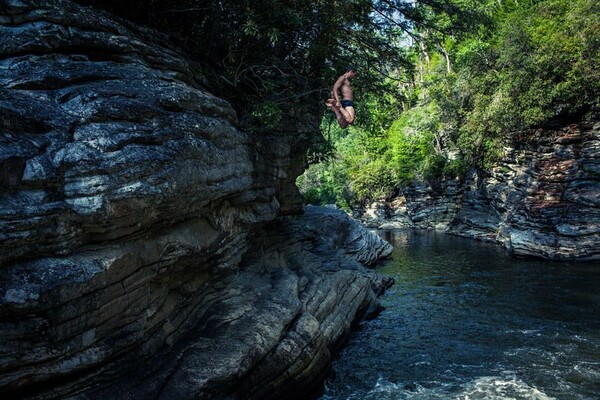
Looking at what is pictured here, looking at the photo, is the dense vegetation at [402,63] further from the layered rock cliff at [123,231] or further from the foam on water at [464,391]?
the foam on water at [464,391]

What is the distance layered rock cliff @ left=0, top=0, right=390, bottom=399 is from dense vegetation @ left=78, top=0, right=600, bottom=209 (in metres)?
1.47

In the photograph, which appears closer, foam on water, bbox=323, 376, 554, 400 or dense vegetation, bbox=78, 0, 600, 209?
foam on water, bbox=323, 376, 554, 400

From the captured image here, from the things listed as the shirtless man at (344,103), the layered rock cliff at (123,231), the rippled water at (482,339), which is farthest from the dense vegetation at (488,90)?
the rippled water at (482,339)

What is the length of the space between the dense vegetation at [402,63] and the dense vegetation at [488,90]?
0.08m

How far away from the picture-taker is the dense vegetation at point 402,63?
11008 millimetres

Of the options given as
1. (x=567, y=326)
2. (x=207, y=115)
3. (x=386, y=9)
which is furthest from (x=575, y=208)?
(x=207, y=115)

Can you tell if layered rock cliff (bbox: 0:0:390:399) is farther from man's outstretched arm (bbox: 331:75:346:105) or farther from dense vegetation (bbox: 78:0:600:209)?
man's outstretched arm (bbox: 331:75:346:105)

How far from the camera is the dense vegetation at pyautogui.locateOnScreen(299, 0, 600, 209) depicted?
1653cm

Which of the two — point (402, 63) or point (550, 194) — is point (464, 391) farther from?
point (550, 194)

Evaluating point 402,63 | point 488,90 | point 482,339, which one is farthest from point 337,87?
point 488,90

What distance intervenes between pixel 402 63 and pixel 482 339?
873 cm

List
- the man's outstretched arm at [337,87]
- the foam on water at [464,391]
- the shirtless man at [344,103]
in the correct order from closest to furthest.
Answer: the foam on water at [464,391], the shirtless man at [344,103], the man's outstretched arm at [337,87]

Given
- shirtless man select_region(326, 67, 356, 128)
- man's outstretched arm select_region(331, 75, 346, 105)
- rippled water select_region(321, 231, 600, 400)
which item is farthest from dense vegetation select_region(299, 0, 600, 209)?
rippled water select_region(321, 231, 600, 400)

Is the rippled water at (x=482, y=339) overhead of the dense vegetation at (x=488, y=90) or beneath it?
beneath
